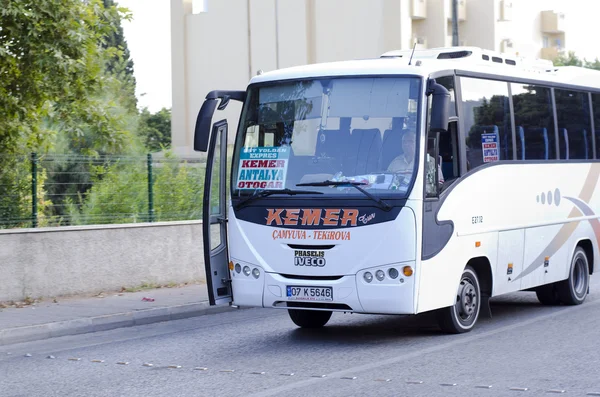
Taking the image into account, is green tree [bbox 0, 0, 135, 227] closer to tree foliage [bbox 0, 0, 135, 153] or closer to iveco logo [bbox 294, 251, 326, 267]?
tree foliage [bbox 0, 0, 135, 153]

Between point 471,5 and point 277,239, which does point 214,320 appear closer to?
point 277,239

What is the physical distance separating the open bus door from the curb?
97.0 inches

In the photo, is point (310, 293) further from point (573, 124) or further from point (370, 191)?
point (573, 124)

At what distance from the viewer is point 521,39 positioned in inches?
2618

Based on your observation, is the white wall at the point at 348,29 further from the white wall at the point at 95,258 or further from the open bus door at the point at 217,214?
the open bus door at the point at 217,214

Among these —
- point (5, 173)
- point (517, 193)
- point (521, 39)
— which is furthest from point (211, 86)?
point (517, 193)

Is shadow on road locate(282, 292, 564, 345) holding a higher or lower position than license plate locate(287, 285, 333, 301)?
lower

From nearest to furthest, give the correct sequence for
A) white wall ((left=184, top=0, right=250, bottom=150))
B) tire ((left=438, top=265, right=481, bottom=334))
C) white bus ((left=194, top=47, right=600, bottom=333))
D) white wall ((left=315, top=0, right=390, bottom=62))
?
white bus ((left=194, top=47, right=600, bottom=333)) → tire ((left=438, top=265, right=481, bottom=334)) → white wall ((left=315, top=0, right=390, bottom=62)) → white wall ((left=184, top=0, right=250, bottom=150))

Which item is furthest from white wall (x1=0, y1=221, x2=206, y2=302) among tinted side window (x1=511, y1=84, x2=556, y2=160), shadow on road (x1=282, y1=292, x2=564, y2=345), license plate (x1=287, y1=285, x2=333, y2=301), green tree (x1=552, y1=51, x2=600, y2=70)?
green tree (x1=552, y1=51, x2=600, y2=70)

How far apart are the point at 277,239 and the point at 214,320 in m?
3.56

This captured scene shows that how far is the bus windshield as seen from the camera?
1038 centimetres

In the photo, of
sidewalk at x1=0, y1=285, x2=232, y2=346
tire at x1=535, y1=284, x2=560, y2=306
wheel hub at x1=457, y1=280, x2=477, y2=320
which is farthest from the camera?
tire at x1=535, y1=284, x2=560, y2=306

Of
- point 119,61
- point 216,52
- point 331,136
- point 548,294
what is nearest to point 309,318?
point 331,136

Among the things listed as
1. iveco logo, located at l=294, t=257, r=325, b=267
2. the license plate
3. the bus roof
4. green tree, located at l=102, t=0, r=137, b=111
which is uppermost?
green tree, located at l=102, t=0, r=137, b=111
